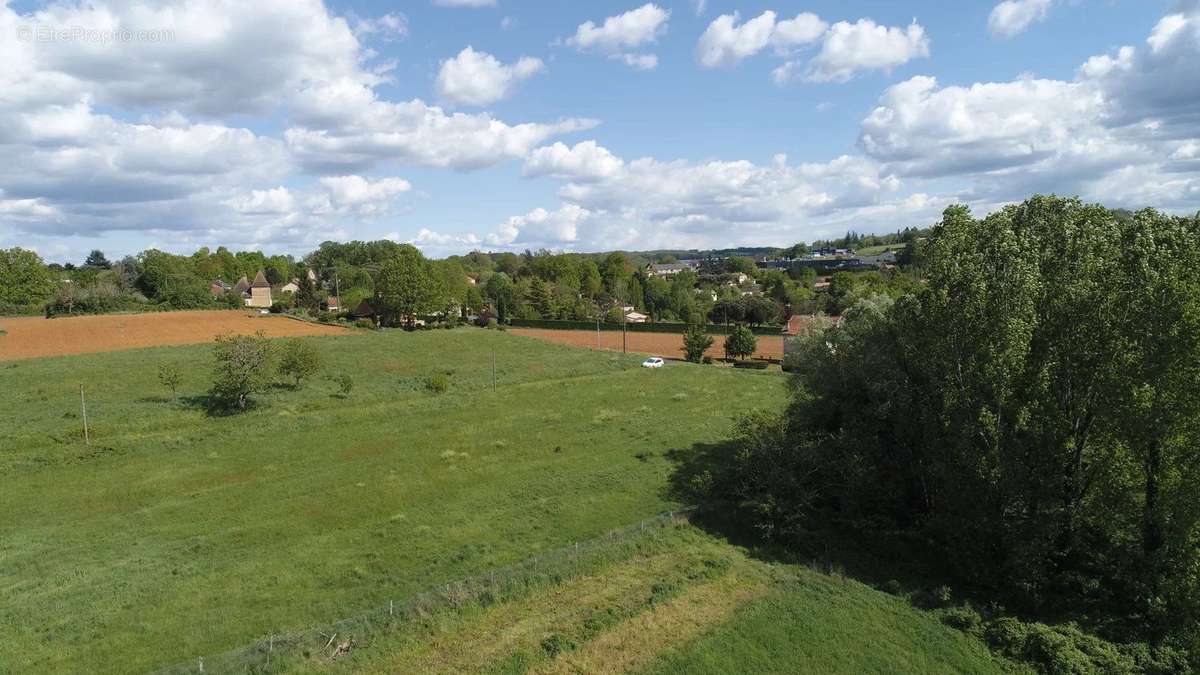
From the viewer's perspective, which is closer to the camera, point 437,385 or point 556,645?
point 556,645

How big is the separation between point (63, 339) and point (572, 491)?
76265mm

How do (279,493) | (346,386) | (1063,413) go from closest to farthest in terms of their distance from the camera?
(1063,413)
(279,493)
(346,386)

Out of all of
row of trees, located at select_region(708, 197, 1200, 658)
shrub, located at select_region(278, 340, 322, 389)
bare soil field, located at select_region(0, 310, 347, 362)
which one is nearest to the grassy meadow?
row of trees, located at select_region(708, 197, 1200, 658)

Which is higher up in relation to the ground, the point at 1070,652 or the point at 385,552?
the point at 385,552

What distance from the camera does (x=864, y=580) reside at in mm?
24078

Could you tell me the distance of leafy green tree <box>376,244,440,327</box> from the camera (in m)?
96.8

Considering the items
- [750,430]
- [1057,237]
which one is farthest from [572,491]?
[1057,237]

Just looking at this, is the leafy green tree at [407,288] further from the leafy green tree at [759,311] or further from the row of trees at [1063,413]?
the row of trees at [1063,413]

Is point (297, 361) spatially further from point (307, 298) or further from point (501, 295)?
point (307, 298)

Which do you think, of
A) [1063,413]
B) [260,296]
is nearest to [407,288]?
[260,296]

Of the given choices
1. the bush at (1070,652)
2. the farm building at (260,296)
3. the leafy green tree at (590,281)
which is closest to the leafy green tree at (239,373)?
the bush at (1070,652)

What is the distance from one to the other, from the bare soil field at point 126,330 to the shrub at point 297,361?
106ft

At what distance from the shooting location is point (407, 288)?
96.9 metres

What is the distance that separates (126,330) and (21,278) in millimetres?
25192
